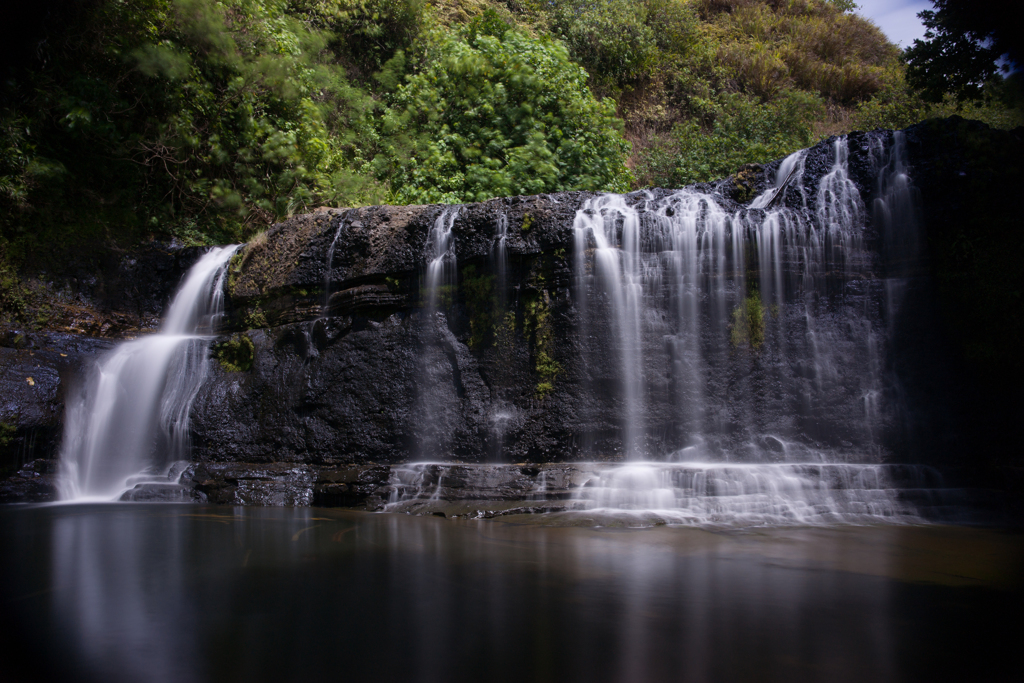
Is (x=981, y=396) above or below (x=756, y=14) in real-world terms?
below

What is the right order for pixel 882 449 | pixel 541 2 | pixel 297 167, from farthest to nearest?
1. pixel 541 2
2. pixel 297 167
3. pixel 882 449

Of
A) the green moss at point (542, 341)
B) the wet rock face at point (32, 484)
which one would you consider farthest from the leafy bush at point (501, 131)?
the wet rock face at point (32, 484)

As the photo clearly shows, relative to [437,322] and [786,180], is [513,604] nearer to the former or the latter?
[437,322]

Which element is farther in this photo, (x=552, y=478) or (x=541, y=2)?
(x=541, y=2)

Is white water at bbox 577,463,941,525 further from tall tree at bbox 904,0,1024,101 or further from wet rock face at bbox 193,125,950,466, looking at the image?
tall tree at bbox 904,0,1024,101

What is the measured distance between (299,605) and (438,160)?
35.0 feet

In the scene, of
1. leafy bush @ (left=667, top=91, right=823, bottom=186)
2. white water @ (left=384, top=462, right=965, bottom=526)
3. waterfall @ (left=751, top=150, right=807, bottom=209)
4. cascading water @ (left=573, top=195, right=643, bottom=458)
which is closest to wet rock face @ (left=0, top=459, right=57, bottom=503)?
white water @ (left=384, top=462, right=965, bottom=526)

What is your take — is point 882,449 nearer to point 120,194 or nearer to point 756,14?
point 120,194

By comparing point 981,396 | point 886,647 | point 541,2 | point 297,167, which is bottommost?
point 886,647

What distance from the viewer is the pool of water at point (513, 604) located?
7.04 feet

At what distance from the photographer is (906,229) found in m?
6.62

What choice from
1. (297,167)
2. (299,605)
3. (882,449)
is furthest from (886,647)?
(297,167)

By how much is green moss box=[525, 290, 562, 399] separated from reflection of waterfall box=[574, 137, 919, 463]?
0.39 meters

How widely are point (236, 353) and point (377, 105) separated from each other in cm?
933
